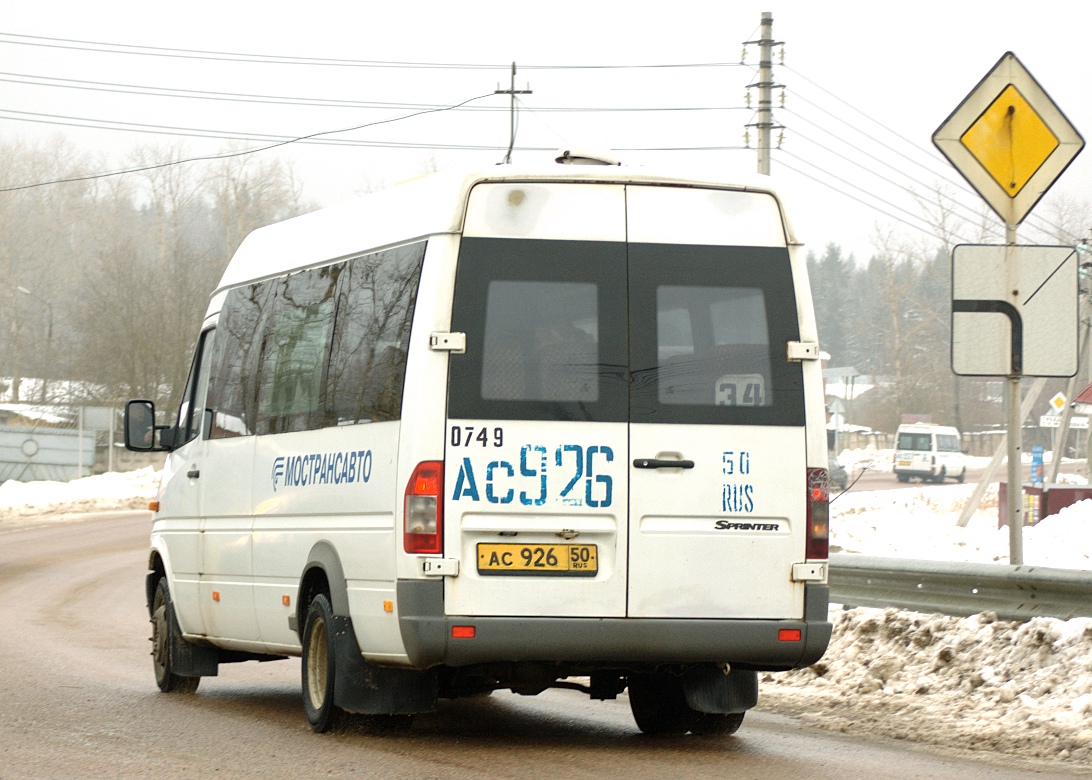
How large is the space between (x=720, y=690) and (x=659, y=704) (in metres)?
0.50

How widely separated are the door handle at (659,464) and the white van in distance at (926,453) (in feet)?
200

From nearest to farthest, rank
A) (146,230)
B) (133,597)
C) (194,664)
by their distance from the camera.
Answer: (194,664)
(133,597)
(146,230)

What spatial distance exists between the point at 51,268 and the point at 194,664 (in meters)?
79.9

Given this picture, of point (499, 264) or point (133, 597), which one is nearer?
point (499, 264)

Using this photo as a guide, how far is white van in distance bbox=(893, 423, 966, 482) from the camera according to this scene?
6638 centimetres

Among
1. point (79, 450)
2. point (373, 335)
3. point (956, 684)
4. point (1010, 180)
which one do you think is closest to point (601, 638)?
point (373, 335)

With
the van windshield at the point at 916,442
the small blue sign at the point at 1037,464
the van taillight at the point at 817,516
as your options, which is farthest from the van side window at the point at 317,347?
the van windshield at the point at 916,442

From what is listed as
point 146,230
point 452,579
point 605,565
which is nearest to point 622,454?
point 605,565

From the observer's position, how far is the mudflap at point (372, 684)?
732 centimetres

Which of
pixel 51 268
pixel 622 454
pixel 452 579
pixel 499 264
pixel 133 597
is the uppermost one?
pixel 51 268

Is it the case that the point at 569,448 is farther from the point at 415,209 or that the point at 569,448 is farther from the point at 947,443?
the point at 947,443

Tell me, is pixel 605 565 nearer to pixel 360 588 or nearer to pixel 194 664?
pixel 360 588

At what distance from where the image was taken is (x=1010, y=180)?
348 inches

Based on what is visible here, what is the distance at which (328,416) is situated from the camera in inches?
306
